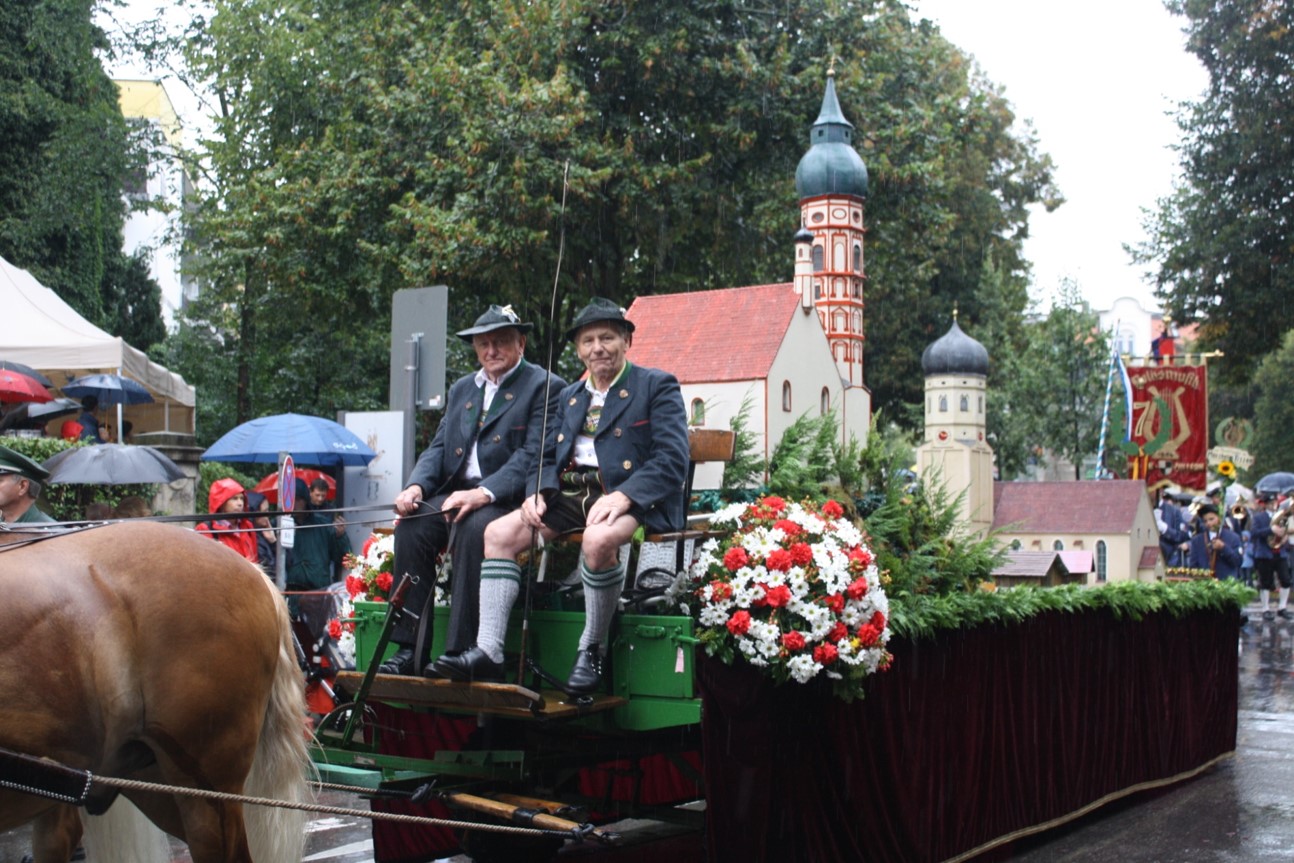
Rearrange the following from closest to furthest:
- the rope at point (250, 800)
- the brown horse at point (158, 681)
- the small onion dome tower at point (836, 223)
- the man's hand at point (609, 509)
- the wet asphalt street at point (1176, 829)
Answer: the rope at point (250, 800), the brown horse at point (158, 681), the man's hand at point (609, 509), the wet asphalt street at point (1176, 829), the small onion dome tower at point (836, 223)

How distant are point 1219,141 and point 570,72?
14188 millimetres

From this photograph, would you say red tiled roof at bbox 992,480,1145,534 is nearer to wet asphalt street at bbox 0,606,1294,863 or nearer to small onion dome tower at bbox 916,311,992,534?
small onion dome tower at bbox 916,311,992,534

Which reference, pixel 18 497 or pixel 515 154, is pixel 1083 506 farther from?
pixel 18 497

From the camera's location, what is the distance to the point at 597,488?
5.86 m

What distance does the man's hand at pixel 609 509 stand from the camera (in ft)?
17.9

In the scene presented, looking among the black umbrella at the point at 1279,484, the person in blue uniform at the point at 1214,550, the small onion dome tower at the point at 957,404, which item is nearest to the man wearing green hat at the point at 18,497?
the person in blue uniform at the point at 1214,550

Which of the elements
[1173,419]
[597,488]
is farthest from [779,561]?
[1173,419]

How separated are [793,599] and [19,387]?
402 inches

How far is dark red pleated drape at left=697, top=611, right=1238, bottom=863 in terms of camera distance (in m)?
5.64

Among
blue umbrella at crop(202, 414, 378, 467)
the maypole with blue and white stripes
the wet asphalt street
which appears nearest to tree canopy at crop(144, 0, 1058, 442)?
the maypole with blue and white stripes

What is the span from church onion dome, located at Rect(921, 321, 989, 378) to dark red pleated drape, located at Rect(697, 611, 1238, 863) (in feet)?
99.2

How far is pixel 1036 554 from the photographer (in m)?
10.1

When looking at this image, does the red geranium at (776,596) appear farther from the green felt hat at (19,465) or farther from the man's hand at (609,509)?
the green felt hat at (19,465)

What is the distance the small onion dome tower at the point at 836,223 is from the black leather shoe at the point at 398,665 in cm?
2134
